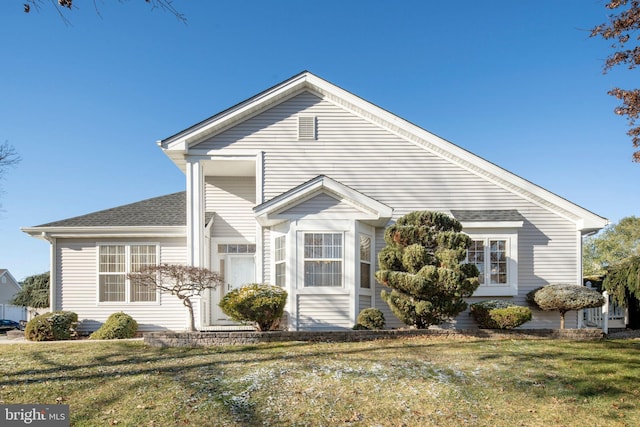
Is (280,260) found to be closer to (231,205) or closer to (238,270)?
(238,270)

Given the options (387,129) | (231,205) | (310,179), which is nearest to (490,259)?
(387,129)

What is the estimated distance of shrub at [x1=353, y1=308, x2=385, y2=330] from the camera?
1317 centimetres

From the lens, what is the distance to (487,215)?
15242mm

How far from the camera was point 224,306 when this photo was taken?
12.6 metres

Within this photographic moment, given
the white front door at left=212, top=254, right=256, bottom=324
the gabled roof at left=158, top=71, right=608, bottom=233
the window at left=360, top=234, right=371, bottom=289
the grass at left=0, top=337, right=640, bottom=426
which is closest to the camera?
the grass at left=0, top=337, right=640, bottom=426

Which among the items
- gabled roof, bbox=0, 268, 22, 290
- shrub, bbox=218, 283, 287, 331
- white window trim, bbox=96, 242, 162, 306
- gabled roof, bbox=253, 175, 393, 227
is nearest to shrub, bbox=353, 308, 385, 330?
shrub, bbox=218, 283, 287, 331

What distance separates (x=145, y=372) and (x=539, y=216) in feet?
40.0

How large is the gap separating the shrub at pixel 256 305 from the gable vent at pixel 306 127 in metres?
5.09

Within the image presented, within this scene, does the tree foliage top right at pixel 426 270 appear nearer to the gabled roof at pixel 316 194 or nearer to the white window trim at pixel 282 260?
the gabled roof at pixel 316 194

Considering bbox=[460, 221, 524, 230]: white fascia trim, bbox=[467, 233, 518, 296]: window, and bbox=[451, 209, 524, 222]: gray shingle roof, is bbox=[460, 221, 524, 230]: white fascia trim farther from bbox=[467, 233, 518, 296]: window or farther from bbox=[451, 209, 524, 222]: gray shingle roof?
bbox=[467, 233, 518, 296]: window

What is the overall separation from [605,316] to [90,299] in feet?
50.7

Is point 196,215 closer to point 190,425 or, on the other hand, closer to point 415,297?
point 415,297

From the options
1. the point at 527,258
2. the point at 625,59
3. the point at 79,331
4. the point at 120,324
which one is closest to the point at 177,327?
the point at 120,324

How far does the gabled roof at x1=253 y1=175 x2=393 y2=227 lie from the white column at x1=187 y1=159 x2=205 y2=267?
218cm
